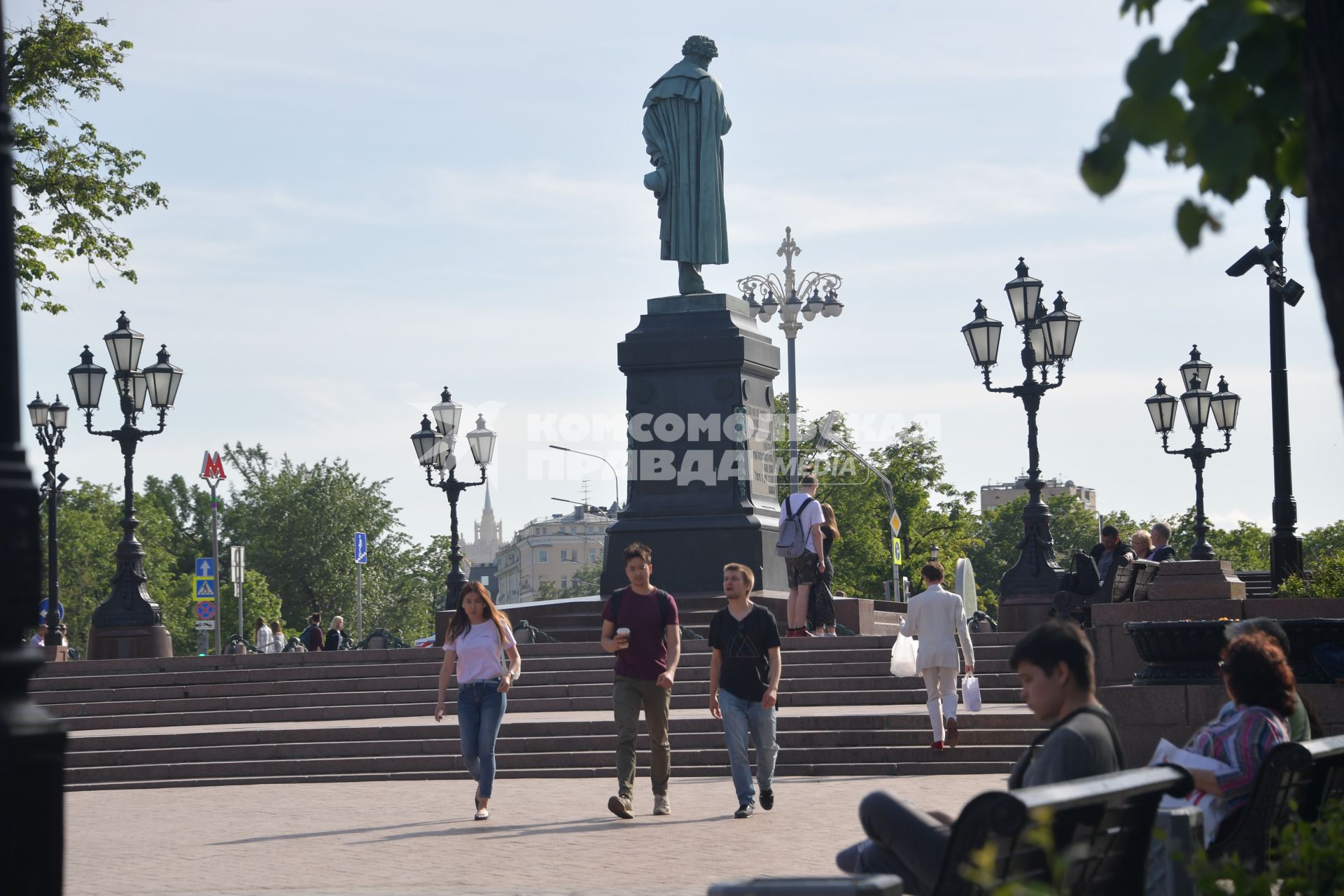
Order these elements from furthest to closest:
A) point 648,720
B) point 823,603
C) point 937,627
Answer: point 823,603 < point 937,627 < point 648,720

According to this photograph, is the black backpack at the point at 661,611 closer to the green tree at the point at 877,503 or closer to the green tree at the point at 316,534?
the green tree at the point at 877,503

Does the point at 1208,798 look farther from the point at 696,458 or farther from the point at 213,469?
the point at 213,469

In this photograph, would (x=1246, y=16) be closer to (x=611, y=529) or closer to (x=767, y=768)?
(x=767, y=768)

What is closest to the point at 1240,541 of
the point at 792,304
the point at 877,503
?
the point at 877,503

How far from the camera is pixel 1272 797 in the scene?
6.04 metres

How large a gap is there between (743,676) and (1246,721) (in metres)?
5.70

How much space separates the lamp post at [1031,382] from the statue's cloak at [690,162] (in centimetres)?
416

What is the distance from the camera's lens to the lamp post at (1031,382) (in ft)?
76.3

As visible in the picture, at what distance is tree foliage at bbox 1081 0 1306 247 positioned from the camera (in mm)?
3266

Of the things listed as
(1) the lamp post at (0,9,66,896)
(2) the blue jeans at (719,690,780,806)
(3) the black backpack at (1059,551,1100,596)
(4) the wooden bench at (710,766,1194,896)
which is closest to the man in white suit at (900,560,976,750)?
(2) the blue jeans at (719,690,780,806)

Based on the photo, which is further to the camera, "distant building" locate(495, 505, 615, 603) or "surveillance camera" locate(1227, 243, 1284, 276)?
"distant building" locate(495, 505, 615, 603)

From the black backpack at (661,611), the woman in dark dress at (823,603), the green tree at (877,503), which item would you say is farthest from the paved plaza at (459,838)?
the green tree at (877,503)

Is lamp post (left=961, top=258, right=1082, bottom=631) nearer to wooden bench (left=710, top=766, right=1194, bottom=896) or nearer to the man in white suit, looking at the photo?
the man in white suit

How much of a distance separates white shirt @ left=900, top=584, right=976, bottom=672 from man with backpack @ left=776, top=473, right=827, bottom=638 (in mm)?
5761
